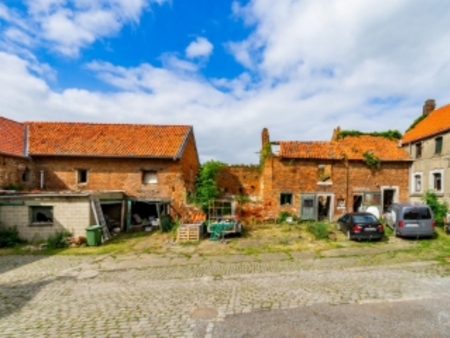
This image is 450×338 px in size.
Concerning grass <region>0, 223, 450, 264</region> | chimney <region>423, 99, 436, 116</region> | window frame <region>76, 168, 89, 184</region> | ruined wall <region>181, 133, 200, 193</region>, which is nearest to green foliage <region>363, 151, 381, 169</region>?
grass <region>0, 223, 450, 264</region>

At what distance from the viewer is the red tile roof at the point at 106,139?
18.9 metres

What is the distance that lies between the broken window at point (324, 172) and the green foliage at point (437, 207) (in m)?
6.47

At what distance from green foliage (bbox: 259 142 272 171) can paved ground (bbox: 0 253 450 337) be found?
35.6 feet

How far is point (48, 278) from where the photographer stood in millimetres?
9328

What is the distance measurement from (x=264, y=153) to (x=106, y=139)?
12.5 meters

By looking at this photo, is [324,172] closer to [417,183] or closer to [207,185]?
[417,183]

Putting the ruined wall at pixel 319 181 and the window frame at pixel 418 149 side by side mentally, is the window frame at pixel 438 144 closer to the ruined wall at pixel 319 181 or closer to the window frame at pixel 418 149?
the window frame at pixel 418 149

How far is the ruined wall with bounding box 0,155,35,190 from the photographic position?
16.2 metres

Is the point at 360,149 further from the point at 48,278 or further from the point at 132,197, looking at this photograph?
the point at 48,278

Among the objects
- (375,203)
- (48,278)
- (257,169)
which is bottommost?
(48,278)

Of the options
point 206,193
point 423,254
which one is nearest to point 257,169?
point 206,193

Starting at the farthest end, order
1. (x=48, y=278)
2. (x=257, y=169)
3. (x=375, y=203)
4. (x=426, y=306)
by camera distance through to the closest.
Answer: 1. (x=257, y=169)
2. (x=375, y=203)
3. (x=48, y=278)
4. (x=426, y=306)

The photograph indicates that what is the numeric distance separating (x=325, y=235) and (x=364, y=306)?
876 cm

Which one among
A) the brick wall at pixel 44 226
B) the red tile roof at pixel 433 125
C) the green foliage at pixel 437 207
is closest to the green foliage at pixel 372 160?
the red tile roof at pixel 433 125
